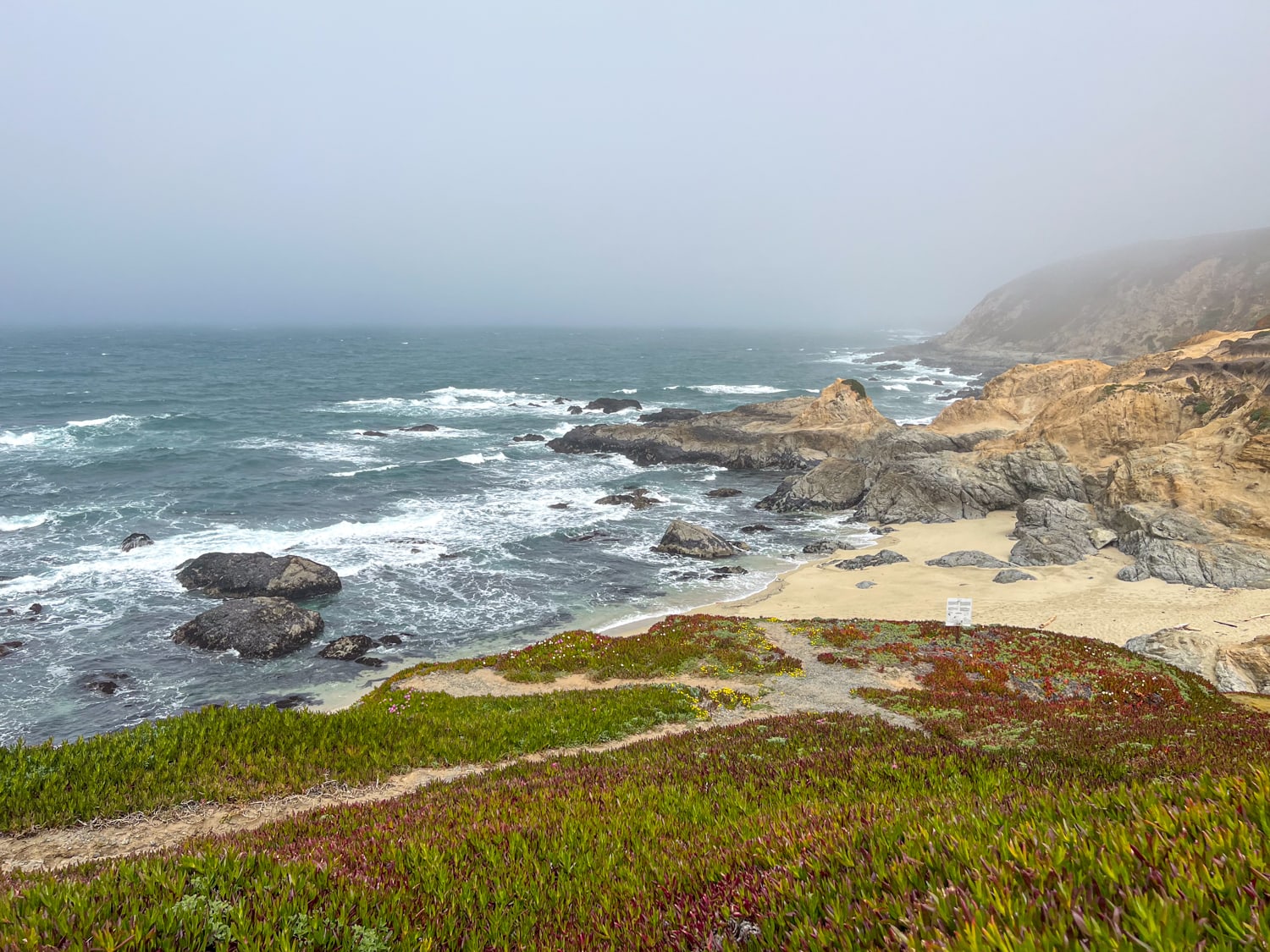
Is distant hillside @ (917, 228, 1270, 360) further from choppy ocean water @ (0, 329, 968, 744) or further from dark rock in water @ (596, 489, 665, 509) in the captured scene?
dark rock in water @ (596, 489, 665, 509)

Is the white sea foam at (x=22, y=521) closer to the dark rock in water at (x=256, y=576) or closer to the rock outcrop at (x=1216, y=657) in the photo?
the dark rock in water at (x=256, y=576)

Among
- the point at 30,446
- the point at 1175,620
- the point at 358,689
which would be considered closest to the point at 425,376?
the point at 30,446

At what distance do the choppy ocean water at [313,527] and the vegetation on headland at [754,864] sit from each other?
66.4 ft

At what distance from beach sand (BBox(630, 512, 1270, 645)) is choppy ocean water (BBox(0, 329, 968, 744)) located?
3452mm

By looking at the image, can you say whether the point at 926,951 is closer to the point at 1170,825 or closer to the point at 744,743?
the point at 1170,825

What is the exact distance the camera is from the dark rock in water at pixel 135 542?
120 feet

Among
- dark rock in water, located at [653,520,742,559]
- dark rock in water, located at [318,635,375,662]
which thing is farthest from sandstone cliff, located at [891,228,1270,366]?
dark rock in water, located at [318,635,375,662]

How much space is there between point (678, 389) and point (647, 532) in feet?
241

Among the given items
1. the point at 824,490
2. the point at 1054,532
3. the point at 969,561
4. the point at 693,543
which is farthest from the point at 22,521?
the point at 1054,532

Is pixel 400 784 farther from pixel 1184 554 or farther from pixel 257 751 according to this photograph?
pixel 1184 554

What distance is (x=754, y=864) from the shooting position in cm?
441

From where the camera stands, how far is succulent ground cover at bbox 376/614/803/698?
1984 cm

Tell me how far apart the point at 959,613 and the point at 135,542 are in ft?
137

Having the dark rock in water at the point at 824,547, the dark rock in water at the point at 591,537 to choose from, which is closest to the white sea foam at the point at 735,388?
the dark rock in water at the point at 591,537
